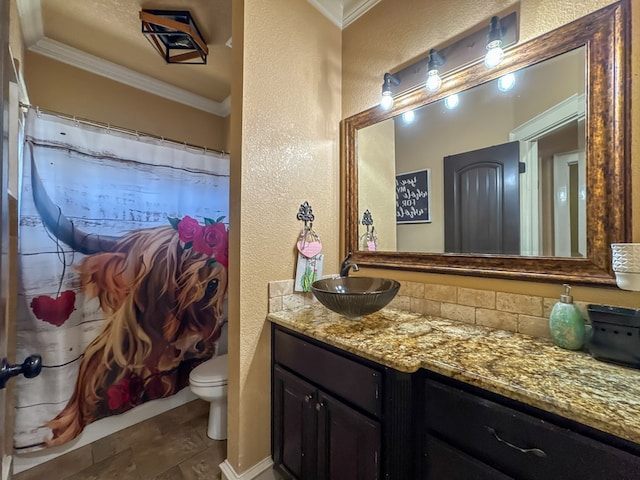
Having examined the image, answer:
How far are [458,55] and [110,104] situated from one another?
7.94ft

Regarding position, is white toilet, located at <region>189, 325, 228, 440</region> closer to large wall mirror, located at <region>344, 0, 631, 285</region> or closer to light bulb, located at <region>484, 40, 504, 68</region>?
large wall mirror, located at <region>344, 0, 631, 285</region>

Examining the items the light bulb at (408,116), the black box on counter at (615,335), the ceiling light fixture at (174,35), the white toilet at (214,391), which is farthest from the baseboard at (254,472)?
the ceiling light fixture at (174,35)

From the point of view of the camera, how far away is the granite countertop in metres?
0.61

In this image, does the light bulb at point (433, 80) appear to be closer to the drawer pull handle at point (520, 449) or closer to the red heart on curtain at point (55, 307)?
the drawer pull handle at point (520, 449)

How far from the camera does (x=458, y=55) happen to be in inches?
50.4

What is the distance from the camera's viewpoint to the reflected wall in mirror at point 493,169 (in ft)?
3.34

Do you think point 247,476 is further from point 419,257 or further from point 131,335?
point 419,257

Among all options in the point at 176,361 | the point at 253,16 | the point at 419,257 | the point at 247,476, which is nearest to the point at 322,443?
the point at 247,476

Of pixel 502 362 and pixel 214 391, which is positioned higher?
pixel 502 362

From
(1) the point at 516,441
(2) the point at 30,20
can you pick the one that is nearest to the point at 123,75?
(2) the point at 30,20

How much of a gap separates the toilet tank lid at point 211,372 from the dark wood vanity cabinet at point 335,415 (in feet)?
1.73

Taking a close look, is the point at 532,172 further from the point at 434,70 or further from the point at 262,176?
the point at 262,176

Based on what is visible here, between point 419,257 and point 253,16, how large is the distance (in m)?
1.46

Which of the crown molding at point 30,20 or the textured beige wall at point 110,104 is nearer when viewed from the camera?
the crown molding at point 30,20
